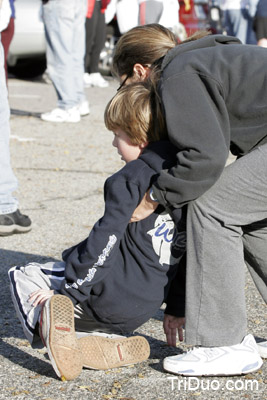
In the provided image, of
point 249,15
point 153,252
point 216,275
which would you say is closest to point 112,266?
point 153,252

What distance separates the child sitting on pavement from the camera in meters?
2.82

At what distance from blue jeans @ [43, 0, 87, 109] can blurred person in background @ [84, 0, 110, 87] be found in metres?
1.32

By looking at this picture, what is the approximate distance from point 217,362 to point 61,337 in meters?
0.56

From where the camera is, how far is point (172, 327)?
3135mm

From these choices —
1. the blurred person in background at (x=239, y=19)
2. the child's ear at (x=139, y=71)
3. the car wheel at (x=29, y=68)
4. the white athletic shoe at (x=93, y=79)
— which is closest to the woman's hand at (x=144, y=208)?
the child's ear at (x=139, y=71)

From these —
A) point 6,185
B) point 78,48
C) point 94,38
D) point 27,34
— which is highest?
point 6,185

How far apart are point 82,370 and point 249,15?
25.8 feet

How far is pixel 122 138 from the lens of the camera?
3002mm

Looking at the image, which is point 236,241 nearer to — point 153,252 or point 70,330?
point 153,252

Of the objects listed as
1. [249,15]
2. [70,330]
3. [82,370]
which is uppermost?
[70,330]

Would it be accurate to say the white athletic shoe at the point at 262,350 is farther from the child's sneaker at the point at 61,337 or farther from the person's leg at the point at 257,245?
the child's sneaker at the point at 61,337

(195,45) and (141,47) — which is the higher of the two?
(195,45)

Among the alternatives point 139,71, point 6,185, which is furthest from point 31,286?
point 6,185

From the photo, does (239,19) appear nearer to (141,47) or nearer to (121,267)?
(141,47)
